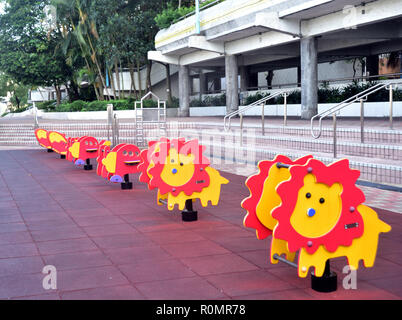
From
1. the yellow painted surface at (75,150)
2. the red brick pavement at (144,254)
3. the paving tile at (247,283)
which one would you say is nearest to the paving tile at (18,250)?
the red brick pavement at (144,254)

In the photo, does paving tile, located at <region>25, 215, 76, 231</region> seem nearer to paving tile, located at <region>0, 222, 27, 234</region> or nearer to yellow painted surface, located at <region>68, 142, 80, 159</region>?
paving tile, located at <region>0, 222, 27, 234</region>

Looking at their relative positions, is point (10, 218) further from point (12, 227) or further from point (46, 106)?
point (46, 106)

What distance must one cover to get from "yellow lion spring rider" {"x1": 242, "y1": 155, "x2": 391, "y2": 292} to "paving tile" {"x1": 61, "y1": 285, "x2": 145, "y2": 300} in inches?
49.2

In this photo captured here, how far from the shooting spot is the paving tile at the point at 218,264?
16.0 feet

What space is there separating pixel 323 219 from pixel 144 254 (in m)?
2.07

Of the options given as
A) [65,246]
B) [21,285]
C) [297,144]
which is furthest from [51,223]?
[297,144]

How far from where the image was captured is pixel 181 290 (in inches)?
171

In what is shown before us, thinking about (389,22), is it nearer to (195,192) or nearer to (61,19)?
(195,192)

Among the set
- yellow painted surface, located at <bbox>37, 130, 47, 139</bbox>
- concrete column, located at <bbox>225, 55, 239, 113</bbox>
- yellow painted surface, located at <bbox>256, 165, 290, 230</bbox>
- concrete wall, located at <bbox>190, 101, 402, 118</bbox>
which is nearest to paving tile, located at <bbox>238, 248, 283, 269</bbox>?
yellow painted surface, located at <bbox>256, 165, 290, 230</bbox>

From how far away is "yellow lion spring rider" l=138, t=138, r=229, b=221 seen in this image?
23.5 feet
